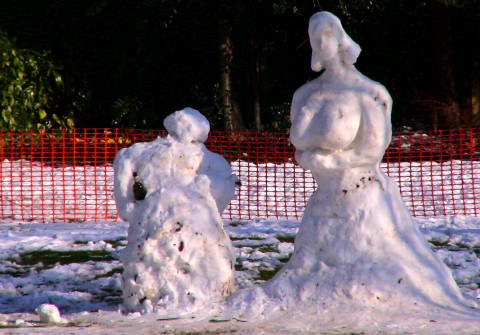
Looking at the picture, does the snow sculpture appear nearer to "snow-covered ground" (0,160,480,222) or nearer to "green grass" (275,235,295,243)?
"green grass" (275,235,295,243)

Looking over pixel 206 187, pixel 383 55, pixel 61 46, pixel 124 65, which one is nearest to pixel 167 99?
pixel 124 65

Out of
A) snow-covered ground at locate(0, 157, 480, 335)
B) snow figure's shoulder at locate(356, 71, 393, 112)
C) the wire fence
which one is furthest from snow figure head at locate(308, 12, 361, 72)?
the wire fence

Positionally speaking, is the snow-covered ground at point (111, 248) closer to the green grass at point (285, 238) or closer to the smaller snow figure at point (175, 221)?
the green grass at point (285, 238)

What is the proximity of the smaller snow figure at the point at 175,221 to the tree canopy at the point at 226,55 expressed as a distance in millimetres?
11176

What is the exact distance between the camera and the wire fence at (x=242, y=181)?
42.2 ft

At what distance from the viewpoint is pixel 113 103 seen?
18.6 metres

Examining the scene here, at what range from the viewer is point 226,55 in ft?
58.3

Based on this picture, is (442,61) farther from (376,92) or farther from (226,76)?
(376,92)

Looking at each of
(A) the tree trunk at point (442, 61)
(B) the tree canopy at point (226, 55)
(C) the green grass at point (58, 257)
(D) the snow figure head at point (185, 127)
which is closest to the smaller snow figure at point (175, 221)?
(D) the snow figure head at point (185, 127)

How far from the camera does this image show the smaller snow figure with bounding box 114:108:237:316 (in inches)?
231

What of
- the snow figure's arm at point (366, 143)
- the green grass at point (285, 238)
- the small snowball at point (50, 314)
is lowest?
the small snowball at point (50, 314)

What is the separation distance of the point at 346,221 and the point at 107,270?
301cm

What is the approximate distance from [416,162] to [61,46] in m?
8.15

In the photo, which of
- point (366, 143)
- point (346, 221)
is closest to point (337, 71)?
point (366, 143)
